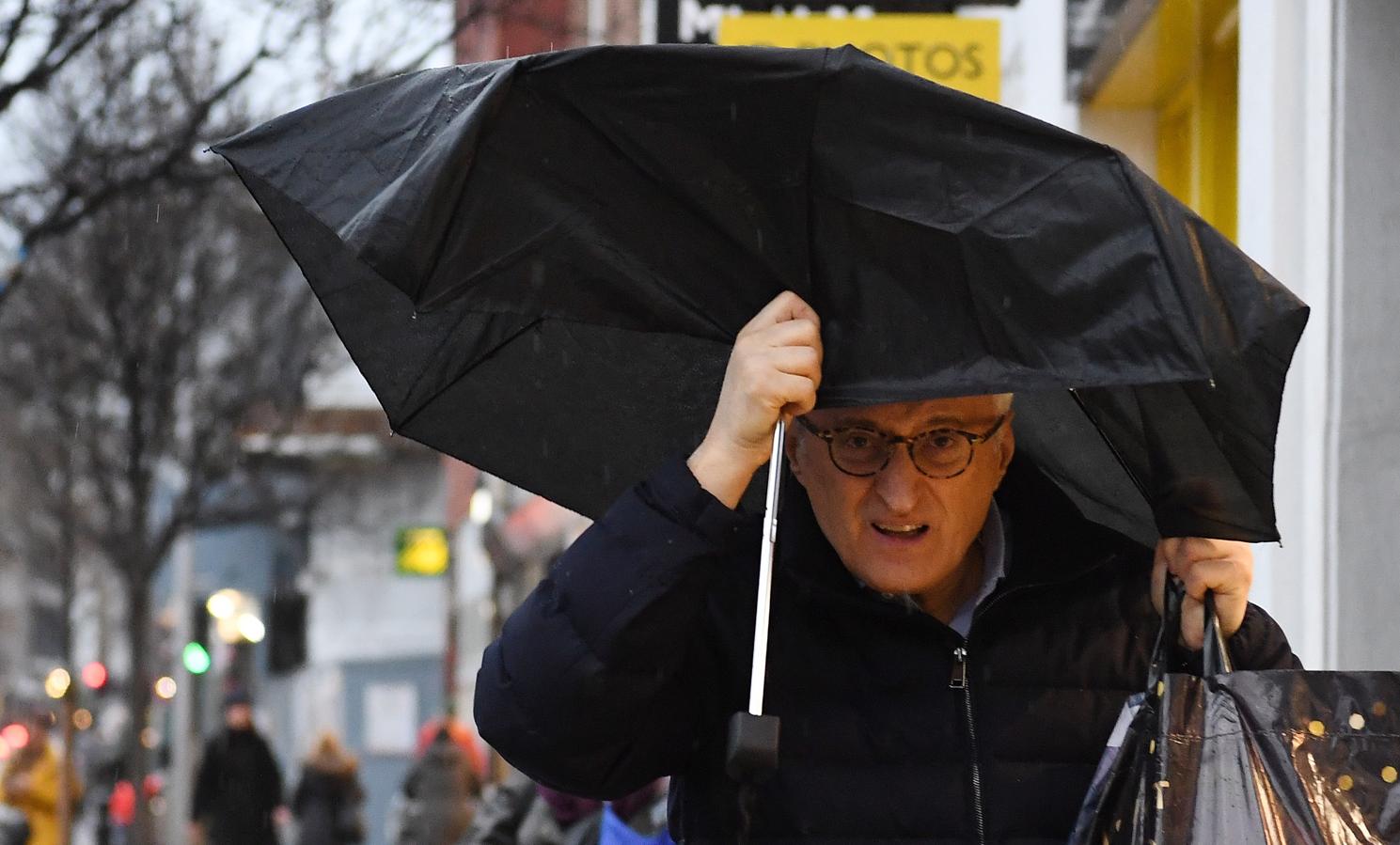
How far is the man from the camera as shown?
2.81 meters

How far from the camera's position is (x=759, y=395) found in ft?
9.09

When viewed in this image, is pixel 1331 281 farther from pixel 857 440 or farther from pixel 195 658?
pixel 195 658

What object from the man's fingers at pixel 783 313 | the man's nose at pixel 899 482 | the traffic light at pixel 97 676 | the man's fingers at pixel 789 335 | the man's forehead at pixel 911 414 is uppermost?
the man's fingers at pixel 783 313

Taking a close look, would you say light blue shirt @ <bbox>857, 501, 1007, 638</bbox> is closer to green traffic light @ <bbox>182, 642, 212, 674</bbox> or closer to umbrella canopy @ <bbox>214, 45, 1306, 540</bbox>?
umbrella canopy @ <bbox>214, 45, 1306, 540</bbox>

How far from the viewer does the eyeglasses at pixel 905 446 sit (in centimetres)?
302

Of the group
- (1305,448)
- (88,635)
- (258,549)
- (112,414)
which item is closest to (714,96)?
(1305,448)

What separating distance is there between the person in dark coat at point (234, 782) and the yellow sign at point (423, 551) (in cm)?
996

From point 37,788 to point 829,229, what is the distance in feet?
50.4

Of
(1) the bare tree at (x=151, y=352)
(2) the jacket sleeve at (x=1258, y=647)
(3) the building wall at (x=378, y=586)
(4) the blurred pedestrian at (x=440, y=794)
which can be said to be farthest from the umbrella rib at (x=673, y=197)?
(3) the building wall at (x=378, y=586)

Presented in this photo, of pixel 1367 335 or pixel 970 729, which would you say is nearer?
pixel 970 729

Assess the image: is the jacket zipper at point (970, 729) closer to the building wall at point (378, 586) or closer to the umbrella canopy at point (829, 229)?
the umbrella canopy at point (829, 229)

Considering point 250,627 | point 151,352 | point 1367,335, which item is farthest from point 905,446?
point 250,627

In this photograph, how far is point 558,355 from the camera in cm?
351

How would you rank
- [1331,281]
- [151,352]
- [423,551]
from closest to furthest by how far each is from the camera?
[1331,281], [151,352], [423,551]
